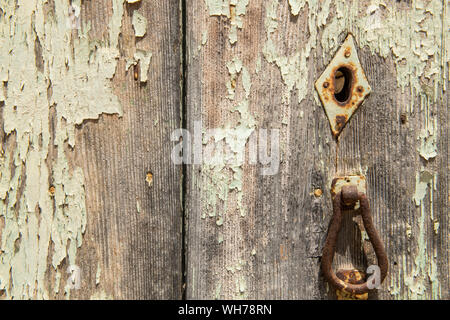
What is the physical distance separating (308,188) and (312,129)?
0.27 ft

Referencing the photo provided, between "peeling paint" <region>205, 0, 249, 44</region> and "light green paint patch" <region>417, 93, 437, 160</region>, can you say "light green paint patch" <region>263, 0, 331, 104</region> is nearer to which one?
"peeling paint" <region>205, 0, 249, 44</region>

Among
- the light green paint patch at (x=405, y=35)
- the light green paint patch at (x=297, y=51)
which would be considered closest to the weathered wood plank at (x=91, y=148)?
the light green paint patch at (x=297, y=51)

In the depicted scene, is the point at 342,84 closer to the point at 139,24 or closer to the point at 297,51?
the point at 297,51

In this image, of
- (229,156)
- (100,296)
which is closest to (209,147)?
(229,156)

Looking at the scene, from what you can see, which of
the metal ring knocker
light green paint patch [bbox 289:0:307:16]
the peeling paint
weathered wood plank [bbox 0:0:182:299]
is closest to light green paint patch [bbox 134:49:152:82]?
weathered wood plank [bbox 0:0:182:299]

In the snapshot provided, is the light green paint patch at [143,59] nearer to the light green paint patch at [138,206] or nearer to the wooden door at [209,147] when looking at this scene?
the wooden door at [209,147]

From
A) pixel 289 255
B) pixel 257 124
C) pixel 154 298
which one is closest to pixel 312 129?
pixel 257 124

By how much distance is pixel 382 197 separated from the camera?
584mm

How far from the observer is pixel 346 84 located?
1.90 feet

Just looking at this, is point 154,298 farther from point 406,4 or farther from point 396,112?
point 406,4

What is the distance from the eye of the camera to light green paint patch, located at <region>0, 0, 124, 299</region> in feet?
1.82

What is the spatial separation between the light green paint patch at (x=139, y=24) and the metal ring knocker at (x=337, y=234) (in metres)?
0.35

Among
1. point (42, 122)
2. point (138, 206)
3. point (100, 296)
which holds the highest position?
point (42, 122)

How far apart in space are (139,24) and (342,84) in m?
0.29
